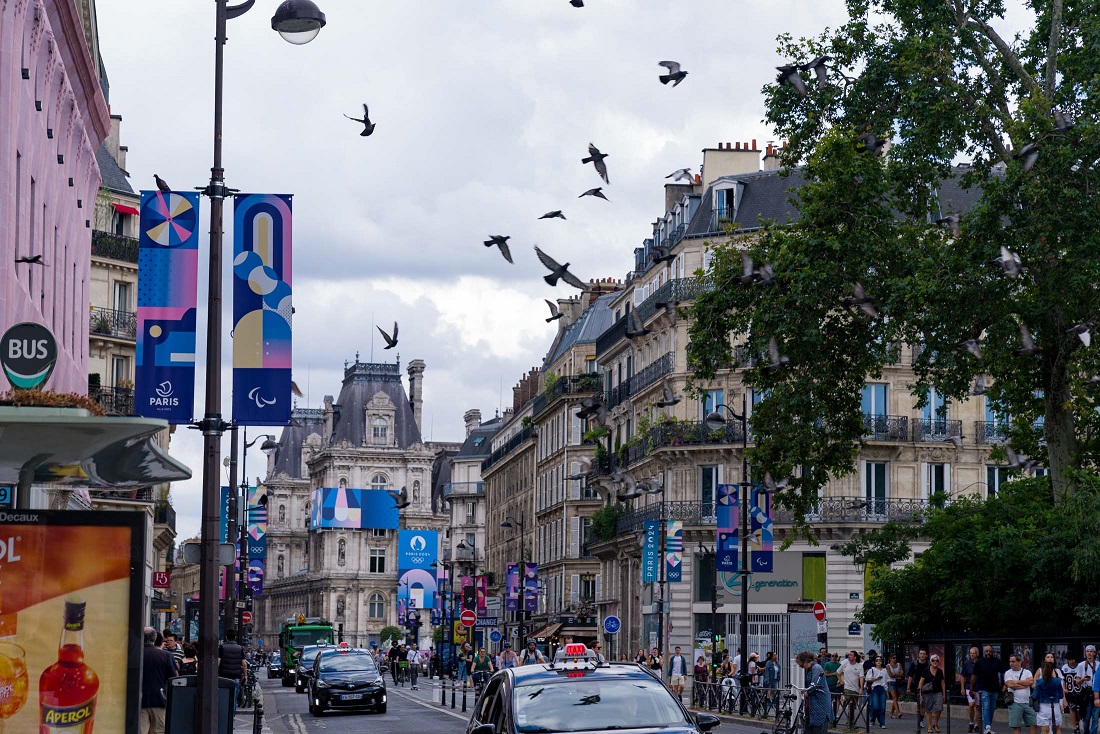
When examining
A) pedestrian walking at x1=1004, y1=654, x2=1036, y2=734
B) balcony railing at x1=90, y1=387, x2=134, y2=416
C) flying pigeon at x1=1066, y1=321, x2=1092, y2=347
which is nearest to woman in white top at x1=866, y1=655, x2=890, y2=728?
pedestrian walking at x1=1004, y1=654, x2=1036, y2=734

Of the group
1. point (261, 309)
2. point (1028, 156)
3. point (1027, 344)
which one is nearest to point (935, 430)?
point (1027, 344)

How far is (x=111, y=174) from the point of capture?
64188 millimetres

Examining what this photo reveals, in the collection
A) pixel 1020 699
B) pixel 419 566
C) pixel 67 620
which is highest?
pixel 67 620

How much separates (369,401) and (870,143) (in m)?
149

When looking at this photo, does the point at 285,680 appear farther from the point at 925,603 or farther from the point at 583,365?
the point at 925,603

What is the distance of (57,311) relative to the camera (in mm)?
35281

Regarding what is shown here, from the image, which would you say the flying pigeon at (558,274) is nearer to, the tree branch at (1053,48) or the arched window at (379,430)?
the tree branch at (1053,48)

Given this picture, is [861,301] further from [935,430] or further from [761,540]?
Result: [935,430]

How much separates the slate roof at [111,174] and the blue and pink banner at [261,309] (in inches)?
1745

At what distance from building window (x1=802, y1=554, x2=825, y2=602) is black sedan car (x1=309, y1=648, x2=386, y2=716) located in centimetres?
2491

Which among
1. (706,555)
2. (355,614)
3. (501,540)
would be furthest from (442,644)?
(355,614)

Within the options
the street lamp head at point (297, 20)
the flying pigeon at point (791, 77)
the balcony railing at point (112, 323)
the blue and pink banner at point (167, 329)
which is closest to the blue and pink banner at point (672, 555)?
the balcony railing at point (112, 323)

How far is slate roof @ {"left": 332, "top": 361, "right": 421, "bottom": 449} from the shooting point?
177500mm

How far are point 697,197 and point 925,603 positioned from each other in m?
34.9
